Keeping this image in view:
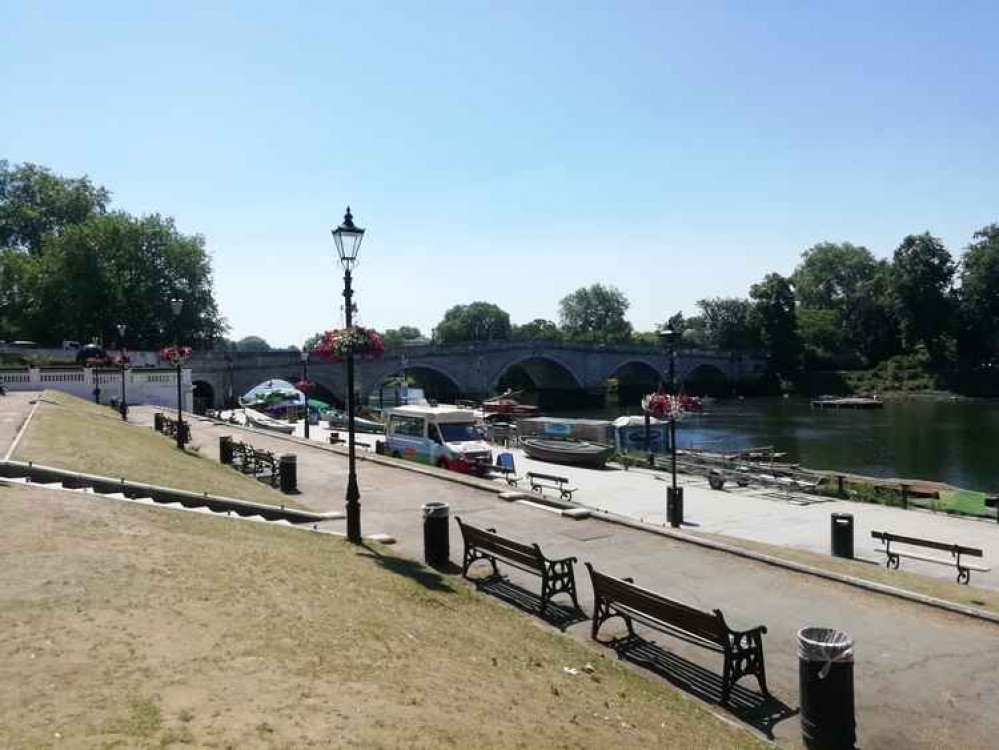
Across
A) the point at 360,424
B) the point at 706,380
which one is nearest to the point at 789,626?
the point at 360,424

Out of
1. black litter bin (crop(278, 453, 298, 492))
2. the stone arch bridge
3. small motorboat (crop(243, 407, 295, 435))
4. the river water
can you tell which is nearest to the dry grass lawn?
black litter bin (crop(278, 453, 298, 492))

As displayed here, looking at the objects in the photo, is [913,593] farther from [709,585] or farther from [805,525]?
[805,525]

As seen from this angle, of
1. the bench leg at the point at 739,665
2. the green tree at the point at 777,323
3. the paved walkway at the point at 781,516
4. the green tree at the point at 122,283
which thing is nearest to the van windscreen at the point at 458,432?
the paved walkway at the point at 781,516

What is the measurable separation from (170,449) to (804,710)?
20833 mm

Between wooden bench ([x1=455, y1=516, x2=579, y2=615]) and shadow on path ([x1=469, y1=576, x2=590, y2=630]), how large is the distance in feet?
0.36

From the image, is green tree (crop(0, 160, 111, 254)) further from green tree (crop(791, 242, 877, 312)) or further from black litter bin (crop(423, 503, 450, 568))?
green tree (crop(791, 242, 877, 312))

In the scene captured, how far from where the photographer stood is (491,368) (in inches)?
3241

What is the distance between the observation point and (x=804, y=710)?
6723mm

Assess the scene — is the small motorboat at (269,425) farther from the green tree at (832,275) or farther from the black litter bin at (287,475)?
the green tree at (832,275)

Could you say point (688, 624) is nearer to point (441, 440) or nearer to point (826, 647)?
point (826, 647)

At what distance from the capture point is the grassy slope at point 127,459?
15.0 m

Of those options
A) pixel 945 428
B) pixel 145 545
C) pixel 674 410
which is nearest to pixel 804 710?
pixel 145 545

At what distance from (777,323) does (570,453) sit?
87.0m

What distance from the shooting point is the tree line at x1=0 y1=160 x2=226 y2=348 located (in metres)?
61.1
